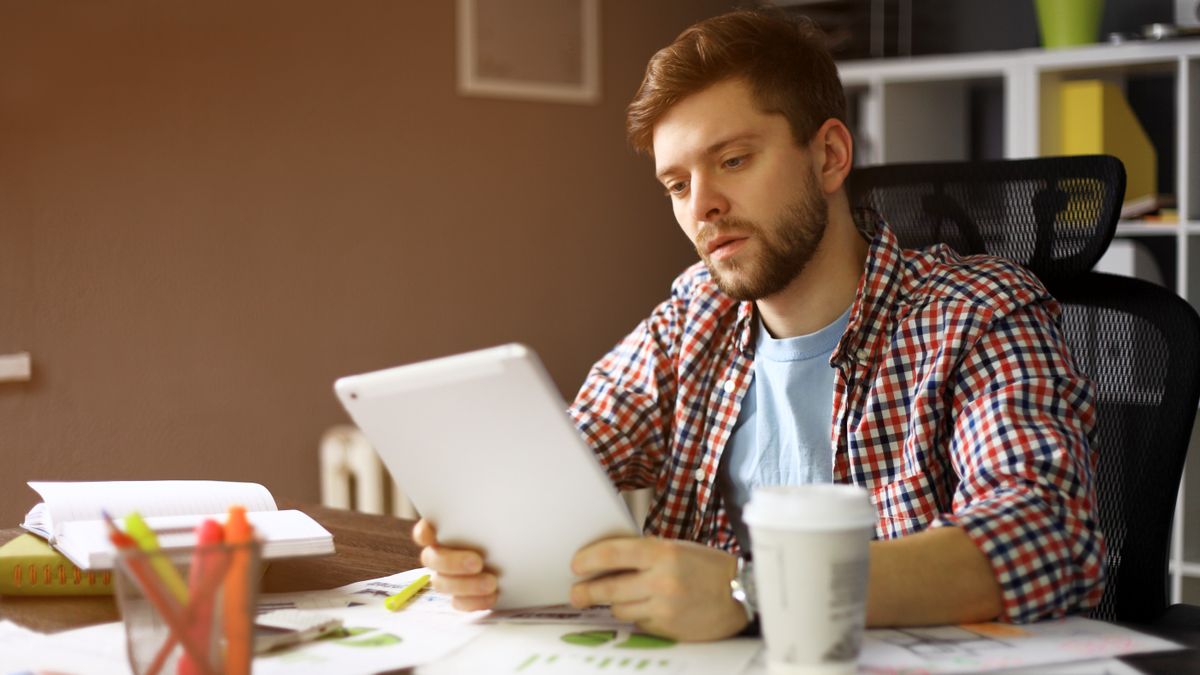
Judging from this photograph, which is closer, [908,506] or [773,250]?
[908,506]

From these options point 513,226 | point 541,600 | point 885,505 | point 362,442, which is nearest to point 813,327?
point 885,505

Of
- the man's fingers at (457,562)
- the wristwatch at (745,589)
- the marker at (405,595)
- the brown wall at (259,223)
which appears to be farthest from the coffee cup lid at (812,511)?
the brown wall at (259,223)

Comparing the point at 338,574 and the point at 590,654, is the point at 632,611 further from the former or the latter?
the point at 338,574

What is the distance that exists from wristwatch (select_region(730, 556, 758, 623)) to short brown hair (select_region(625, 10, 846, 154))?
0.65 metres

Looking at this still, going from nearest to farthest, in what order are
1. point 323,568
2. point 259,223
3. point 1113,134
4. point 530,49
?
1. point 323,568
2. point 259,223
3. point 1113,134
4. point 530,49

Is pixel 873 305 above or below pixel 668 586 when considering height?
above

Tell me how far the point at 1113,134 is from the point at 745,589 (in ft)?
7.12

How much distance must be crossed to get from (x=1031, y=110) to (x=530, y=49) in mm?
1167

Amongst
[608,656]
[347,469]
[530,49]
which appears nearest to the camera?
[608,656]

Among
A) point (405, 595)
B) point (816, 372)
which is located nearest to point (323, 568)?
point (405, 595)

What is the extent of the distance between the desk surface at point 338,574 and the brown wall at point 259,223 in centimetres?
86

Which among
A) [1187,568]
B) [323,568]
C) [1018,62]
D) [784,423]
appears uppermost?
[1018,62]

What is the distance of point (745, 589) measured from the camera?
0.97 metres

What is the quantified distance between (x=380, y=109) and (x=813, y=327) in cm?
150
